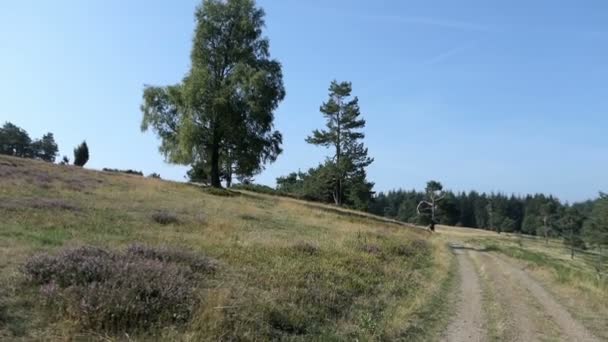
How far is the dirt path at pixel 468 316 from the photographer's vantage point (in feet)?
32.1

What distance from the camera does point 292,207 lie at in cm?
3888

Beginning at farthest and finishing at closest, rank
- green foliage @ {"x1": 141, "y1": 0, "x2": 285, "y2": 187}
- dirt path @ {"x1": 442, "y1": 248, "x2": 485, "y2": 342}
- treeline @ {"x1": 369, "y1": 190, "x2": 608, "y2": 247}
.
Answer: treeline @ {"x1": 369, "y1": 190, "x2": 608, "y2": 247} → green foliage @ {"x1": 141, "y1": 0, "x2": 285, "y2": 187} → dirt path @ {"x1": 442, "y1": 248, "x2": 485, "y2": 342}

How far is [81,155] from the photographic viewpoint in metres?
62.8

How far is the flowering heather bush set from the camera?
6.82 meters

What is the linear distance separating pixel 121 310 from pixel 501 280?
50.6ft

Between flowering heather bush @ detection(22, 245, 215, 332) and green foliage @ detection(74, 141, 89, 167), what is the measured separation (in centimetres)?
5801

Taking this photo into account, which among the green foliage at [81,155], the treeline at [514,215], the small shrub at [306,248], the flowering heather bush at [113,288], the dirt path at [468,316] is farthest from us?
the treeline at [514,215]

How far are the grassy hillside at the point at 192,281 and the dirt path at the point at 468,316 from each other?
0.54 metres

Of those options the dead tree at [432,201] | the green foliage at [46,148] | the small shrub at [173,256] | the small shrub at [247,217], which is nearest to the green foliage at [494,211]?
the dead tree at [432,201]

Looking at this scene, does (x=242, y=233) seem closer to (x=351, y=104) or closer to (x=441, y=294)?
(x=441, y=294)

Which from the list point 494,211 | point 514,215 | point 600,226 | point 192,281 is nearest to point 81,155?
point 192,281

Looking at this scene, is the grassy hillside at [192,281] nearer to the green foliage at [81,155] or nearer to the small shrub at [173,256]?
the small shrub at [173,256]

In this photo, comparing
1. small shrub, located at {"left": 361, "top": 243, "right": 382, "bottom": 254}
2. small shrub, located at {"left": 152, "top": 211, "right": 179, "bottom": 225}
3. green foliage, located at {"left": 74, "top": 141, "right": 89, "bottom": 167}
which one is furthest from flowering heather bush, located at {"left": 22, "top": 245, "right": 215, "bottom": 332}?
green foliage, located at {"left": 74, "top": 141, "right": 89, "bottom": 167}

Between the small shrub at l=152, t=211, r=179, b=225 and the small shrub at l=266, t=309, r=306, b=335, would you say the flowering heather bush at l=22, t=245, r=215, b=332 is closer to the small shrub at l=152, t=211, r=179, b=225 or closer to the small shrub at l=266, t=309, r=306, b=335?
the small shrub at l=266, t=309, r=306, b=335
